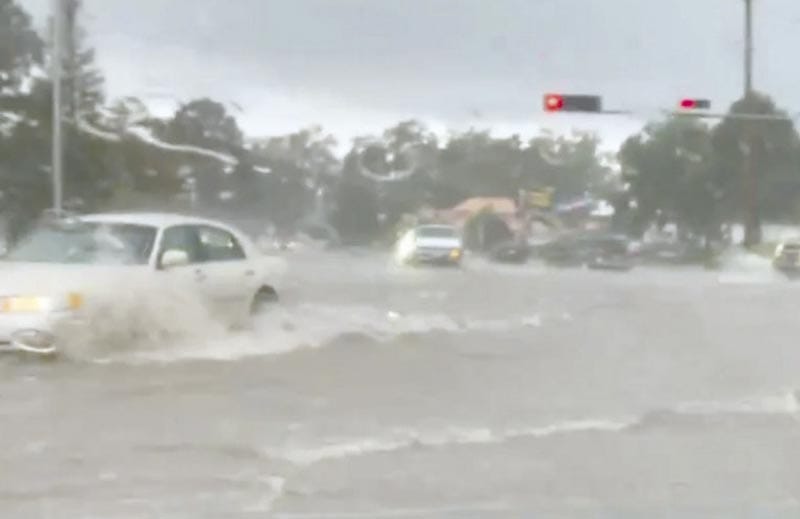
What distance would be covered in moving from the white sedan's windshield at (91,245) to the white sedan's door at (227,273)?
778 mm

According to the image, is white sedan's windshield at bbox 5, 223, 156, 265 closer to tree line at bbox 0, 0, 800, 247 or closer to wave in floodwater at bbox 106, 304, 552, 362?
wave in floodwater at bbox 106, 304, 552, 362

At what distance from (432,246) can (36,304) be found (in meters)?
30.0

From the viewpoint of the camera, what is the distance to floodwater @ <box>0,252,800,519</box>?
8180 millimetres

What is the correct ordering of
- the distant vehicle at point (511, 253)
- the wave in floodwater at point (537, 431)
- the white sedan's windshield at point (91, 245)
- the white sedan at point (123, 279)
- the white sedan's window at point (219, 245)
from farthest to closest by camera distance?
the distant vehicle at point (511, 253), the white sedan's window at point (219, 245), the white sedan's windshield at point (91, 245), the white sedan at point (123, 279), the wave in floodwater at point (537, 431)

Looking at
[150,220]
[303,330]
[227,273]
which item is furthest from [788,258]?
[150,220]

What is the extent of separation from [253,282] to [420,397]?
4.59 m

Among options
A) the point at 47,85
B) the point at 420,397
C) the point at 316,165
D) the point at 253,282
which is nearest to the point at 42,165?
the point at 47,85

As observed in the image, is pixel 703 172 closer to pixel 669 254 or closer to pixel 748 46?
pixel 669 254

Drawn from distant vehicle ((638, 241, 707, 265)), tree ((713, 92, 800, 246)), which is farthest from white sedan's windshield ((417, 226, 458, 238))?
tree ((713, 92, 800, 246))

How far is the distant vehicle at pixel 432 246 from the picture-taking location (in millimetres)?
43906

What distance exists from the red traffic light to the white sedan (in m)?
16.1

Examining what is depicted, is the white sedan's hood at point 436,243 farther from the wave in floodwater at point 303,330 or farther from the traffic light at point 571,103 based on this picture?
the wave in floodwater at point 303,330

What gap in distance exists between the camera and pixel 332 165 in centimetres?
4547

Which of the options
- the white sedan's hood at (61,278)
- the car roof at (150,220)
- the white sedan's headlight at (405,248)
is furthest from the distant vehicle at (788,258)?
the white sedan's hood at (61,278)
